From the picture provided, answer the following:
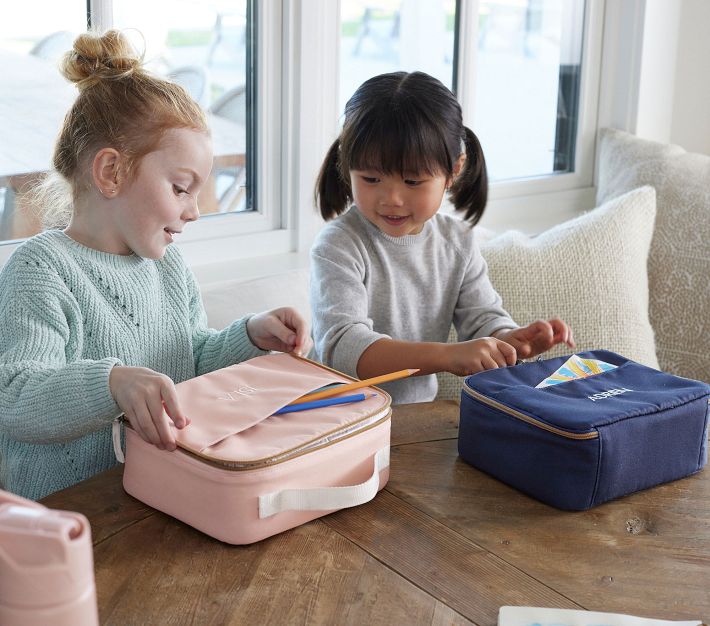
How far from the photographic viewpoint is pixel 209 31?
1827 millimetres

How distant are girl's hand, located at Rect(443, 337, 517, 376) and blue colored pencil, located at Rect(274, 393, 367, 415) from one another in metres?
0.28

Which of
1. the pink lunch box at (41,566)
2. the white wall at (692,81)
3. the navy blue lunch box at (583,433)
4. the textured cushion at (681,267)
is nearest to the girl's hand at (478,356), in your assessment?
the navy blue lunch box at (583,433)

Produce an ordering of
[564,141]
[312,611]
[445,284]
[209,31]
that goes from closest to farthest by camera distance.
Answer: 1. [312,611]
2. [445,284]
3. [209,31]
4. [564,141]

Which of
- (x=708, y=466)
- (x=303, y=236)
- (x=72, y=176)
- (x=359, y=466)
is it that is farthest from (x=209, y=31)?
(x=708, y=466)

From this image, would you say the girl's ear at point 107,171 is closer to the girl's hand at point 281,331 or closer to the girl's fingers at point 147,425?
the girl's hand at point 281,331

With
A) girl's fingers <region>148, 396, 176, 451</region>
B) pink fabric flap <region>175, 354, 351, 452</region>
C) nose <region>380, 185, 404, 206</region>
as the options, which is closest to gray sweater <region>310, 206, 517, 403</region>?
nose <region>380, 185, 404, 206</region>

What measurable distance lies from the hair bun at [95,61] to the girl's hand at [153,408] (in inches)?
18.9

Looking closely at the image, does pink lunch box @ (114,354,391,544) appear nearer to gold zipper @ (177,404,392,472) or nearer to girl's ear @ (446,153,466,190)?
gold zipper @ (177,404,392,472)

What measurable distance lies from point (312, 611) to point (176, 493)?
22cm

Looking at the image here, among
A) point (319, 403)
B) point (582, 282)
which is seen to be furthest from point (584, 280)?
point (319, 403)

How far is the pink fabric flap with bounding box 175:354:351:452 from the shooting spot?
1008 millimetres

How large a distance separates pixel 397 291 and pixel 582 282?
1.61 ft

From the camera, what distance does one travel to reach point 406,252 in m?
1.61

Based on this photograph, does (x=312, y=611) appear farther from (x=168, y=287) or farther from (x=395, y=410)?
(x=168, y=287)
